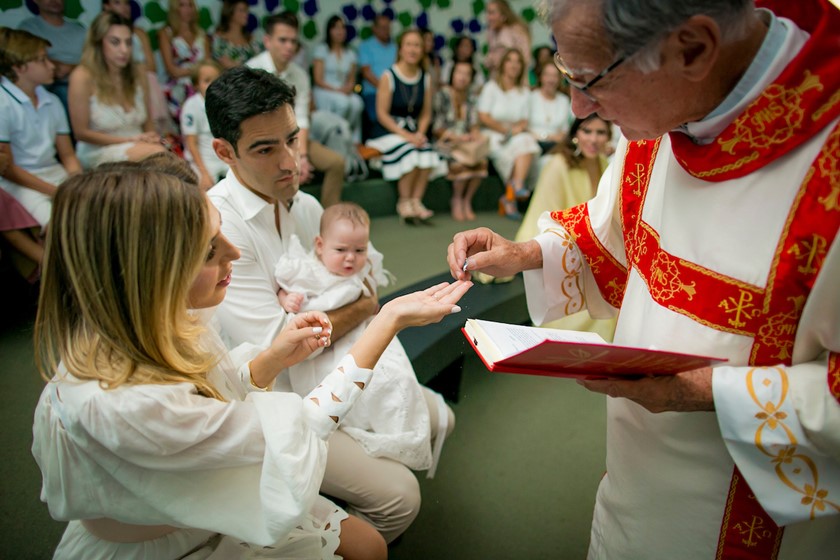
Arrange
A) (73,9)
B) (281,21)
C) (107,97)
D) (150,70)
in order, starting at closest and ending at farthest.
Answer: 1. (73,9)
2. (107,97)
3. (150,70)
4. (281,21)

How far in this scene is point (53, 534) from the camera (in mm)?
1676

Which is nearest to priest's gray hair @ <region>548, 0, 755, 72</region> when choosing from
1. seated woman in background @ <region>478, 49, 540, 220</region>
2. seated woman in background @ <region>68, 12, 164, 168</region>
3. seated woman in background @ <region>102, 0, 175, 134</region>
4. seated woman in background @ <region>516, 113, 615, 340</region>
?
seated woman in background @ <region>516, 113, 615, 340</region>

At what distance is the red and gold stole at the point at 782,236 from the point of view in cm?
93

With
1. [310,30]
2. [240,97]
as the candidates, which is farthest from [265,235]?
[310,30]

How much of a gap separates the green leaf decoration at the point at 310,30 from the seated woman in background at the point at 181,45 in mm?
1349

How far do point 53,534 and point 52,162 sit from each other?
5.27 feet

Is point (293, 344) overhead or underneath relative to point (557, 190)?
underneath

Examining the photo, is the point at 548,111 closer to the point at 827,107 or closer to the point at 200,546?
the point at 827,107

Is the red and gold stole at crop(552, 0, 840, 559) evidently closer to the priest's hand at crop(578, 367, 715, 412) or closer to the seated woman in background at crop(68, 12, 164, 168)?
the priest's hand at crop(578, 367, 715, 412)

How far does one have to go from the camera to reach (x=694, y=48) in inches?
37.5

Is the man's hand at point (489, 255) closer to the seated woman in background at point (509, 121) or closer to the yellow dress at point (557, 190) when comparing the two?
the yellow dress at point (557, 190)

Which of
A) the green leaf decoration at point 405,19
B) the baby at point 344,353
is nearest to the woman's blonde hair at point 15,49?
the baby at point 344,353

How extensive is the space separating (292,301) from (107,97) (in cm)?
225

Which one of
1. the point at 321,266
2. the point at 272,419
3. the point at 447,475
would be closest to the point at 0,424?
the point at 321,266
